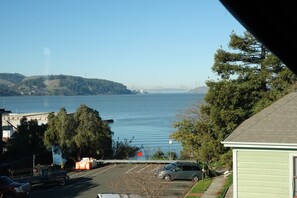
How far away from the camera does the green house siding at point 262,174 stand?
1538cm

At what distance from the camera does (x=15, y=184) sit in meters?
23.5

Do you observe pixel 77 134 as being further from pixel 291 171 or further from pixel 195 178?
pixel 291 171

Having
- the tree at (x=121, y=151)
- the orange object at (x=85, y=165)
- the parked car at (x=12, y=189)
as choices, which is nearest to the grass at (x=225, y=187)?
the parked car at (x=12, y=189)

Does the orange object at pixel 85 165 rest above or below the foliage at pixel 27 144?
below

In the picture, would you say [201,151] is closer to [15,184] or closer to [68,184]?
[68,184]

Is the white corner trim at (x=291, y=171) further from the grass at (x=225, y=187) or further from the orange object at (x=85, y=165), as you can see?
the orange object at (x=85, y=165)

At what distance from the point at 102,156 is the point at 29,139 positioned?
266 inches

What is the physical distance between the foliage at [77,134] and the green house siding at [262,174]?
83.7 ft

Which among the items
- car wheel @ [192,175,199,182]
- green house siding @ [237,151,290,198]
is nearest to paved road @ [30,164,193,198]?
car wheel @ [192,175,199,182]

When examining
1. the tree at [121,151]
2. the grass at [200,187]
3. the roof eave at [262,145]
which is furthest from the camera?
the tree at [121,151]

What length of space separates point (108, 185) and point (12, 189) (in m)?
6.26

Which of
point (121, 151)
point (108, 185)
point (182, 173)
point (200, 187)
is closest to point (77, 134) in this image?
point (121, 151)

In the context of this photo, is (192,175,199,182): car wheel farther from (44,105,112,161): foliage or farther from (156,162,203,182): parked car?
(44,105,112,161): foliage

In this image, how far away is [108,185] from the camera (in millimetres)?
27328
